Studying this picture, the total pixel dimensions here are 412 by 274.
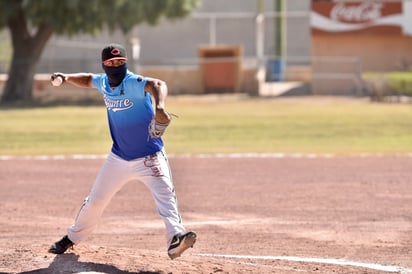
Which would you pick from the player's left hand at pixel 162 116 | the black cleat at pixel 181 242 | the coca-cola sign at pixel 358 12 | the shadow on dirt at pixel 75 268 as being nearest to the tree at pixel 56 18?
the coca-cola sign at pixel 358 12

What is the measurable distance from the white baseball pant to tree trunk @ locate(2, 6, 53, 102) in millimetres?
34137

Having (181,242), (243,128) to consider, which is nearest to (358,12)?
(243,128)

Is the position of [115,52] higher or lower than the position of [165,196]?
higher

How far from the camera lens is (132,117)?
9172 mm

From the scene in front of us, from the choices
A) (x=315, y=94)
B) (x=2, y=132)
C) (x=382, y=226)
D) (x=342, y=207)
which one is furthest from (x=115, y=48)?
(x=315, y=94)

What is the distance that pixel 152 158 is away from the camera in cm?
925

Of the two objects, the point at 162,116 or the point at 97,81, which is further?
the point at 97,81

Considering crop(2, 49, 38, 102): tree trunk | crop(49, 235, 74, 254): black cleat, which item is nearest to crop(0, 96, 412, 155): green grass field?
crop(2, 49, 38, 102): tree trunk

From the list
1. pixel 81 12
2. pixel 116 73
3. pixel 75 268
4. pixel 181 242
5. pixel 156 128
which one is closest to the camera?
pixel 156 128

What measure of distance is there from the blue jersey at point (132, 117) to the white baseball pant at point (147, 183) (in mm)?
85

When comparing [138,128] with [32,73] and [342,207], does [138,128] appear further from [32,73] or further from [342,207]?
[32,73]

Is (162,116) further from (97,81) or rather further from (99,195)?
(97,81)

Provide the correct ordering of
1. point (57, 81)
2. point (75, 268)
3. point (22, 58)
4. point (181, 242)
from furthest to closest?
point (22, 58) < point (57, 81) < point (75, 268) < point (181, 242)

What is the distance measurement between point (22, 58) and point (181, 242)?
35.9 meters
